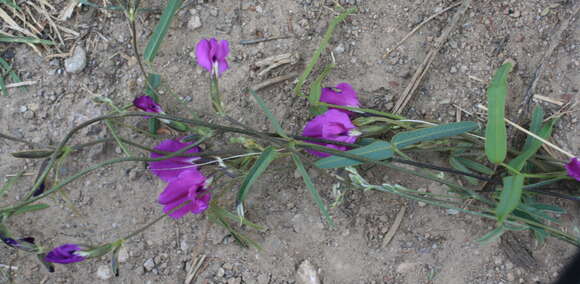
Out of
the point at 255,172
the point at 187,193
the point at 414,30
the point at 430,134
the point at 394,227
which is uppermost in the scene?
the point at 414,30

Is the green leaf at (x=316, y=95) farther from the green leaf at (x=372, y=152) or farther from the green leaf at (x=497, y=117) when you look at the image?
the green leaf at (x=497, y=117)

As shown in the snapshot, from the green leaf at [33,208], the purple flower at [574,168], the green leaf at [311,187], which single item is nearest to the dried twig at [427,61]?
the green leaf at [311,187]

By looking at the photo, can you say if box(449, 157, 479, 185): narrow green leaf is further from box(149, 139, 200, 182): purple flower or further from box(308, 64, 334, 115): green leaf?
box(149, 139, 200, 182): purple flower

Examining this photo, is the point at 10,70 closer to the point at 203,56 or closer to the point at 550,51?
the point at 203,56

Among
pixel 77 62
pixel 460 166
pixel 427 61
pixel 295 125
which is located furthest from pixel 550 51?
pixel 77 62

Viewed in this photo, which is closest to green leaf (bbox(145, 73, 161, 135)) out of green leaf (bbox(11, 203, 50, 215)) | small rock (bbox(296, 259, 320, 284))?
green leaf (bbox(11, 203, 50, 215))

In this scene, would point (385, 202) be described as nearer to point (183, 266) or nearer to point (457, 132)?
point (457, 132)

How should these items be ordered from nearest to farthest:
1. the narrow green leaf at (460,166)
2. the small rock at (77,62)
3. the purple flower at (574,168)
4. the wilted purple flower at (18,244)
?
the purple flower at (574,168)
the wilted purple flower at (18,244)
the narrow green leaf at (460,166)
the small rock at (77,62)
